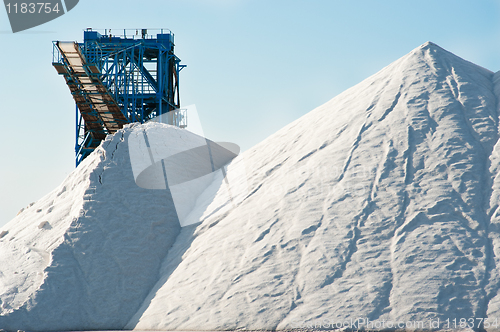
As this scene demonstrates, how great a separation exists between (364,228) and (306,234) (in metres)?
1.04

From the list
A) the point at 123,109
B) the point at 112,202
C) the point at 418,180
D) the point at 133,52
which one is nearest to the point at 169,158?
the point at 112,202

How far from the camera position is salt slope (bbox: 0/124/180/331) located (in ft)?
26.9

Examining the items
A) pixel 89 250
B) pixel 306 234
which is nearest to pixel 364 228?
pixel 306 234

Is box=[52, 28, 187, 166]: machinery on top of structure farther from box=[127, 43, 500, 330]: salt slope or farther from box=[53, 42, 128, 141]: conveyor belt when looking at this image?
box=[127, 43, 500, 330]: salt slope

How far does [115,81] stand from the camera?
70.0 ft

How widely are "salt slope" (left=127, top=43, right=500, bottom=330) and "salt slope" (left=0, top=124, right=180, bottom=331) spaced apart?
521 millimetres

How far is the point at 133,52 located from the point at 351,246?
1807 centimetres

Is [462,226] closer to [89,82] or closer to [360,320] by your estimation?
[360,320]

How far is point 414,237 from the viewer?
25.4ft

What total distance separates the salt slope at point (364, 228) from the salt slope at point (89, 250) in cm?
52

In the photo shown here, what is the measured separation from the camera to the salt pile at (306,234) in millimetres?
7242

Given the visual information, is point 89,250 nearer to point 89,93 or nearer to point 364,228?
point 364,228
